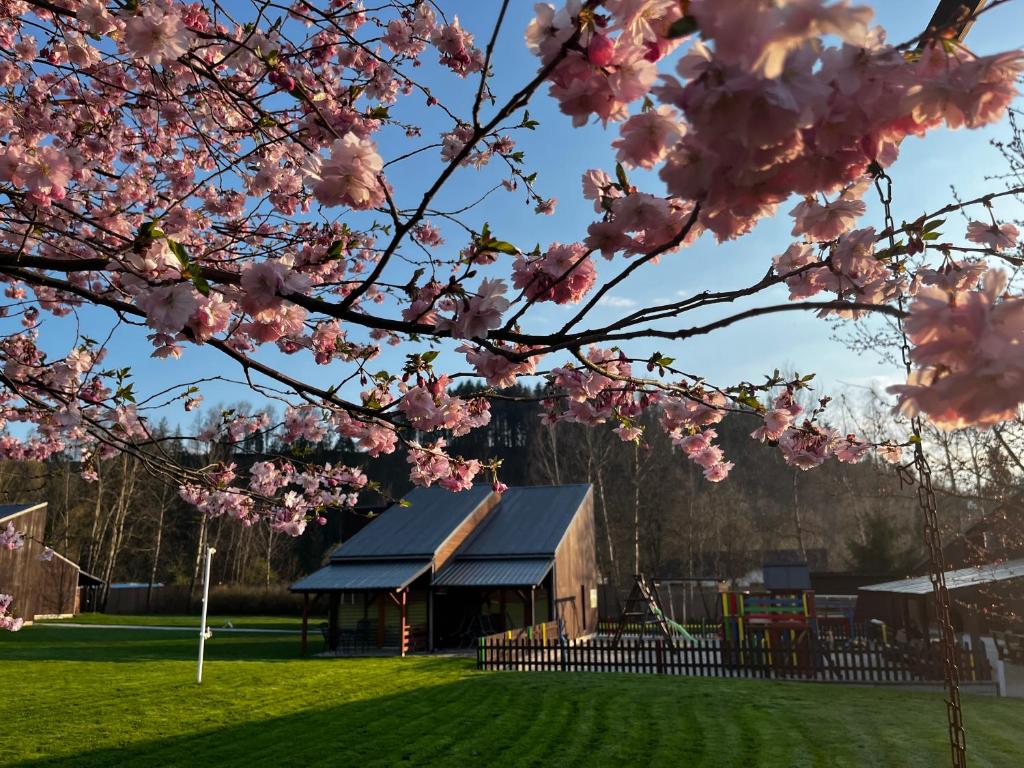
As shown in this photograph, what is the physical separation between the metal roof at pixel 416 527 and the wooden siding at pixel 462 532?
18 cm

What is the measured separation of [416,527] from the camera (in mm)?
22812

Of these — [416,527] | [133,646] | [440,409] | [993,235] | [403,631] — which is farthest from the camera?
[416,527]

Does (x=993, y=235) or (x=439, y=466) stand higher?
(x=993, y=235)

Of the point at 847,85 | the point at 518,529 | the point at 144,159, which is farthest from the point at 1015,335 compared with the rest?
the point at 518,529

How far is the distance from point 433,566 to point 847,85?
68.0ft

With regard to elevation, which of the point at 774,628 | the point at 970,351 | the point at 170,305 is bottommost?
the point at 774,628

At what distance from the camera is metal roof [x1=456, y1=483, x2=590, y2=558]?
2142 cm

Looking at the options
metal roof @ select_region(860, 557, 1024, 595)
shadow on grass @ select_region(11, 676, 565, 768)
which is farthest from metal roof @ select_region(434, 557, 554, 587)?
metal roof @ select_region(860, 557, 1024, 595)

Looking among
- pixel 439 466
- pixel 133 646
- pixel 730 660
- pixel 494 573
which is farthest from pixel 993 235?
pixel 133 646

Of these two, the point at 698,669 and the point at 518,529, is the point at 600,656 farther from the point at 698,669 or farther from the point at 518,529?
the point at 518,529

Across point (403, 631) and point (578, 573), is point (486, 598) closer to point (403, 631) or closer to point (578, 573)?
point (403, 631)

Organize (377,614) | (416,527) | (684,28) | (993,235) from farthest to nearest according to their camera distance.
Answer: (416,527)
(377,614)
(993,235)
(684,28)

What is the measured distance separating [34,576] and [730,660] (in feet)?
110

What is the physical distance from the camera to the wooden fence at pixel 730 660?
494 inches
